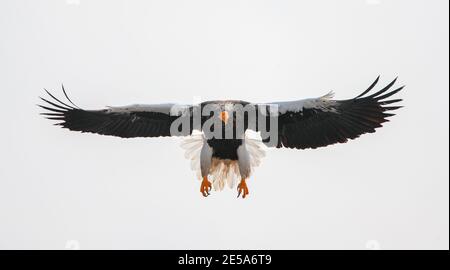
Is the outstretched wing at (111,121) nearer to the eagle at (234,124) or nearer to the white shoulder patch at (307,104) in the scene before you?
the eagle at (234,124)

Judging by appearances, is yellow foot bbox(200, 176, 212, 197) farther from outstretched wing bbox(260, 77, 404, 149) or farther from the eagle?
outstretched wing bbox(260, 77, 404, 149)

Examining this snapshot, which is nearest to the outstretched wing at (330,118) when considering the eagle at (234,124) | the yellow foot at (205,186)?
the eagle at (234,124)

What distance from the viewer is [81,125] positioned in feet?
39.3

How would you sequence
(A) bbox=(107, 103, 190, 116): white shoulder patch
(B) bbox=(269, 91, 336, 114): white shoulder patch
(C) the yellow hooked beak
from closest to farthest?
(C) the yellow hooked beak → (B) bbox=(269, 91, 336, 114): white shoulder patch → (A) bbox=(107, 103, 190, 116): white shoulder patch

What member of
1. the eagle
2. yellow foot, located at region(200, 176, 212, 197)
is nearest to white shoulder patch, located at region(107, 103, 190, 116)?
the eagle

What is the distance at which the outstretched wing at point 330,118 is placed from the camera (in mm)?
10977

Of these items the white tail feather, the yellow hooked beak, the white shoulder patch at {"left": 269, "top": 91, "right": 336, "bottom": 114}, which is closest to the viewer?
the yellow hooked beak

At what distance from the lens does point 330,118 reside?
11.2 m

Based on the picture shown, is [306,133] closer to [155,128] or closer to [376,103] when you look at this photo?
[376,103]

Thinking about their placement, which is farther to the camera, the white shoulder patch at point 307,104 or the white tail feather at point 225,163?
the white tail feather at point 225,163

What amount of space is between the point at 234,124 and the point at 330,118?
1276 mm

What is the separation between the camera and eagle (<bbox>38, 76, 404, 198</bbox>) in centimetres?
1098

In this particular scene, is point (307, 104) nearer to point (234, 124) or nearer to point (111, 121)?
point (234, 124)

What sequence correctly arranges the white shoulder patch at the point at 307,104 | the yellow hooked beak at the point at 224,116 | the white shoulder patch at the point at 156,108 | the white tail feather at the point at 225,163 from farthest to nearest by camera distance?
the white tail feather at the point at 225,163
the white shoulder patch at the point at 156,108
the white shoulder patch at the point at 307,104
the yellow hooked beak at the point at 224,116
